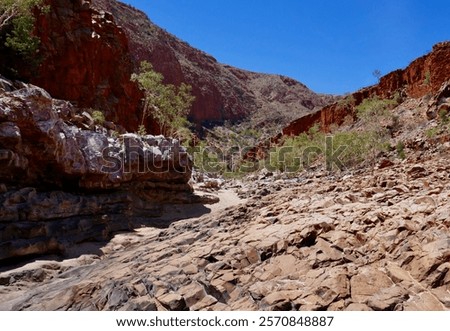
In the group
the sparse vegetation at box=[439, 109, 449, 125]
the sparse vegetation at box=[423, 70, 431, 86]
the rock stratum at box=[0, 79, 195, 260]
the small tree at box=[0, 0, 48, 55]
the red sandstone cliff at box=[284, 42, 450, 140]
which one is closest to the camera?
the rock stratum at box=[0, 79, 195, 260]

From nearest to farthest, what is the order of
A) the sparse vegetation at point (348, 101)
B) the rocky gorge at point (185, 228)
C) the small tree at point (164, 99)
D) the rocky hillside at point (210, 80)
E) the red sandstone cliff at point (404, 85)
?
1. the rocky gorge at point (185, 228)
2. the small tree at point (164, 99)
3. the red sandstone cliff at point (404, 85)
4. the sparse vegetation at point (348, 101)
5. the rocky hillside at point (210, 80)

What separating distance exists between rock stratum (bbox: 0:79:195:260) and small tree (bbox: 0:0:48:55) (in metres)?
6.07

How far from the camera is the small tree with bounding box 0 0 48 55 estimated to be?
1728 centimetres

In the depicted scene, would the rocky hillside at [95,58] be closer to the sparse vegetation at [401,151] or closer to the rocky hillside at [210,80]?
the rocky hillside at [210,80]

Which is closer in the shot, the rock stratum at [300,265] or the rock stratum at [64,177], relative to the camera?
the rock stratum at [300,265]

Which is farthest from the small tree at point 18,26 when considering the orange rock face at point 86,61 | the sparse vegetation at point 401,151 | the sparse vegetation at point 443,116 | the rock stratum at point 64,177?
the sparse vegetation at point 443,116

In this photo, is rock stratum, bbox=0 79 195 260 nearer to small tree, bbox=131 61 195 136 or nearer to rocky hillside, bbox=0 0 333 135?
rocky hillside, bbox=0 0 333 135

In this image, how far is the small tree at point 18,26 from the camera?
1728 centimetres

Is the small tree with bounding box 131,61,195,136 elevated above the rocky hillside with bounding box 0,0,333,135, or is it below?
below

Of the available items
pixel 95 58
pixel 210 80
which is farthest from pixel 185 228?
pixel 210 80

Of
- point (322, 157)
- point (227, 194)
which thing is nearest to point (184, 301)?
point (227, 194)

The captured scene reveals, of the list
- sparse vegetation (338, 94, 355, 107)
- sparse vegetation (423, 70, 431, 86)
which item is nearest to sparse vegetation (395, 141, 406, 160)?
sparse vegetation (423, 70, 431, 86)

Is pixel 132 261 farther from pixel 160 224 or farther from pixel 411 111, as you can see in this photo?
pixel 411 111

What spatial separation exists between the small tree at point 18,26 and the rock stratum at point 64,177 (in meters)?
6.07
